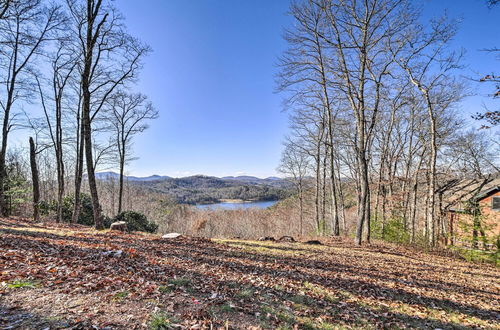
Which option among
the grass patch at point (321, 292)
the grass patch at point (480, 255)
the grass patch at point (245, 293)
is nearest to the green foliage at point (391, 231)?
the grass patch at point (480, 255)

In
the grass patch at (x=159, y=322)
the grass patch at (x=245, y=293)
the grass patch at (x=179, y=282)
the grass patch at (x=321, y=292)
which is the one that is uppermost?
the grass patch at (x=159, y=322)

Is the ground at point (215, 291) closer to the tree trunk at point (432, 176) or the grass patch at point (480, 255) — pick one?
the grass patch at point (480, 255)

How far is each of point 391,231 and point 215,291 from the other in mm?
12202

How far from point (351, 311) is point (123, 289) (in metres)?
3.57

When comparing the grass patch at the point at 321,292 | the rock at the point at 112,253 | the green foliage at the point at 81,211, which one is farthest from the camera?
the green foliage at the point at 81,211

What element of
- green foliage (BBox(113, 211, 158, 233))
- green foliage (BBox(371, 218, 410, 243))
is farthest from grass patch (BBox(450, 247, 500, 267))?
green foliage (BBox(113, 211, 158, 233))

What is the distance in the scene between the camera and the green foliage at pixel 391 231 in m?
12.3

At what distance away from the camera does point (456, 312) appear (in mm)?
4184

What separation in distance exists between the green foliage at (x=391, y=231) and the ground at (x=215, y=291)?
222 inches

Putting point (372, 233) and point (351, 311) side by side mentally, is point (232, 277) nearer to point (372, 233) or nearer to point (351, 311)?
point (351, 311)

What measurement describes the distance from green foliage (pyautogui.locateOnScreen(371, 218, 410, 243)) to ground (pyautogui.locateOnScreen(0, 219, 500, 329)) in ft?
18.5

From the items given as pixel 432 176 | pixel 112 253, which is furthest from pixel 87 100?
pixel 432 176

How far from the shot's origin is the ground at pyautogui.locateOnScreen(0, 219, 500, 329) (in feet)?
9.39

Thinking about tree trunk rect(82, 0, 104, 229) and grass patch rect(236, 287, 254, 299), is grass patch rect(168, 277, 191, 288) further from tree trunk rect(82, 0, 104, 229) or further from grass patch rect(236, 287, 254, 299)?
tree trunk rect(82, 0, 104, 229)
